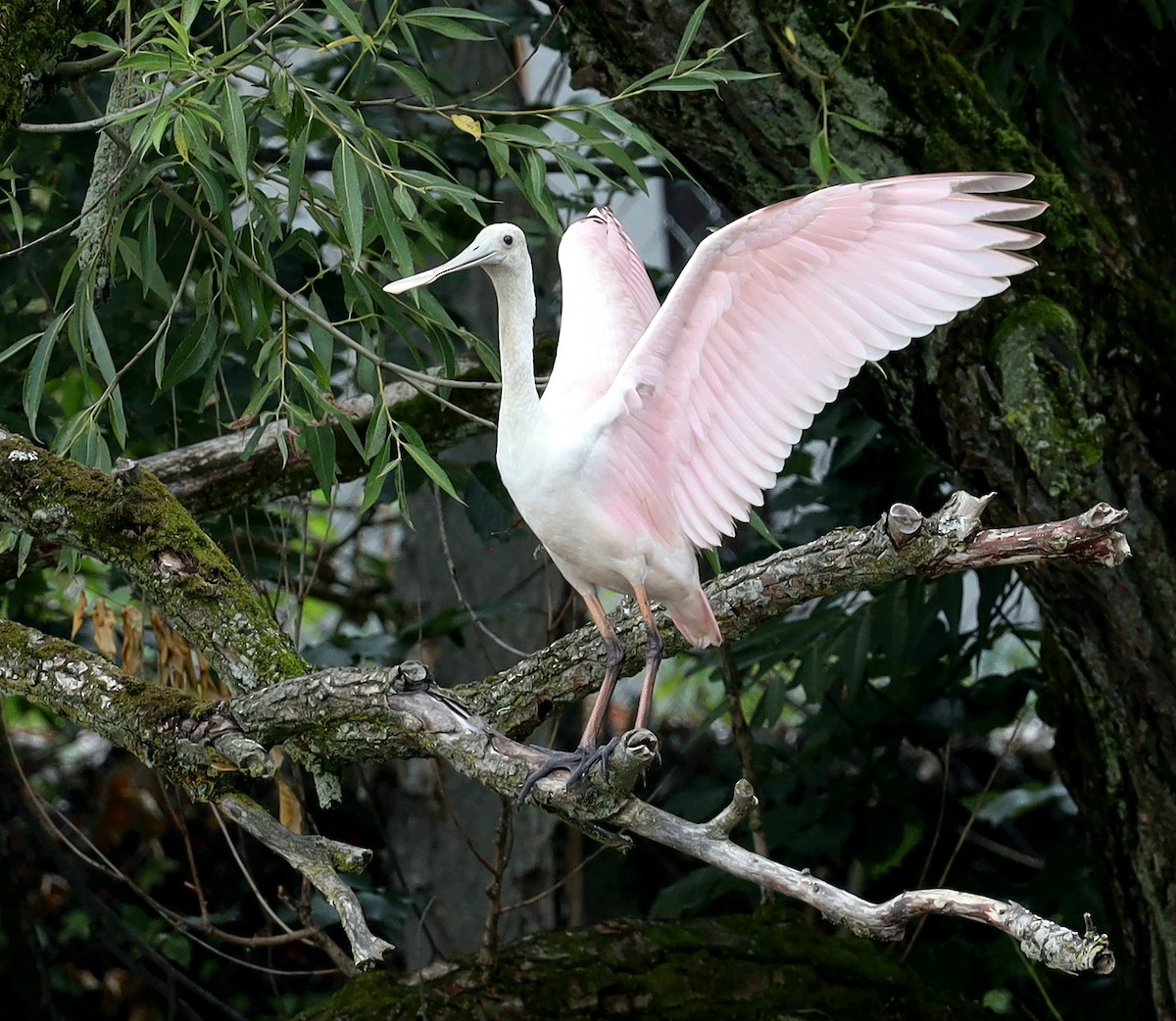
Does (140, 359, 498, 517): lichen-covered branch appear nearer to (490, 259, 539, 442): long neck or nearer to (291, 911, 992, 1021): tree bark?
(490, 259, 539, 442): long neck

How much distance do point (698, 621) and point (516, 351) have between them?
462mm

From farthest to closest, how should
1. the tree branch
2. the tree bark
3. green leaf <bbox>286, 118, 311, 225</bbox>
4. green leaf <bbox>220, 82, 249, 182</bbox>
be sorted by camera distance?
the tree bark, green leaf <bbox>286, 118, 311, 225</bbox>, green leaf <bbox>220, 82, 249, 182</bbox>, the tree branch

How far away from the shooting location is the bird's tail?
2111 millimetres

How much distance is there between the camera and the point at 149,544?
2.10 meters

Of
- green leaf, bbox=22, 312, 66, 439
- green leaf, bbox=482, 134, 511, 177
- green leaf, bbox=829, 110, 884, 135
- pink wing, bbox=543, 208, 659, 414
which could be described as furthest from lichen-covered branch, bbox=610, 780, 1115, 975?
green leaf, bbox=829, 110, 884, 135

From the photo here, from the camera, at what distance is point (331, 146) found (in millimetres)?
3105

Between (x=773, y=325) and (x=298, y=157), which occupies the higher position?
(x=298, y=157)

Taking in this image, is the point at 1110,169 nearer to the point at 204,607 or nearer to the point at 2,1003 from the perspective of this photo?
the point at 204,607

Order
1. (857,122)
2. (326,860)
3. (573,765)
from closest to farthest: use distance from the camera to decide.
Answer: (326,860) < (573,765) < (857,122)

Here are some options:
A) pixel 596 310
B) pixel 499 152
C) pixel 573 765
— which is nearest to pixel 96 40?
pixel 499 152

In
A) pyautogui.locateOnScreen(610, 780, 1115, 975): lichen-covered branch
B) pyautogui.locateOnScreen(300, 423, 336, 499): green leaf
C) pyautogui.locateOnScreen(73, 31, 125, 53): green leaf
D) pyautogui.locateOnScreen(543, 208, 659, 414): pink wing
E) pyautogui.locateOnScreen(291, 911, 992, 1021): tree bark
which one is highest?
pyautogui.locateOnScreen(73, 31, 125, 53): green leaf

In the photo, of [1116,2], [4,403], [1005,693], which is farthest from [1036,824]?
[4,403]

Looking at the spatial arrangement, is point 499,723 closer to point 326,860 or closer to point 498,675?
point 498,675

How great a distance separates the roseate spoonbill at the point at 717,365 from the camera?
196cm
